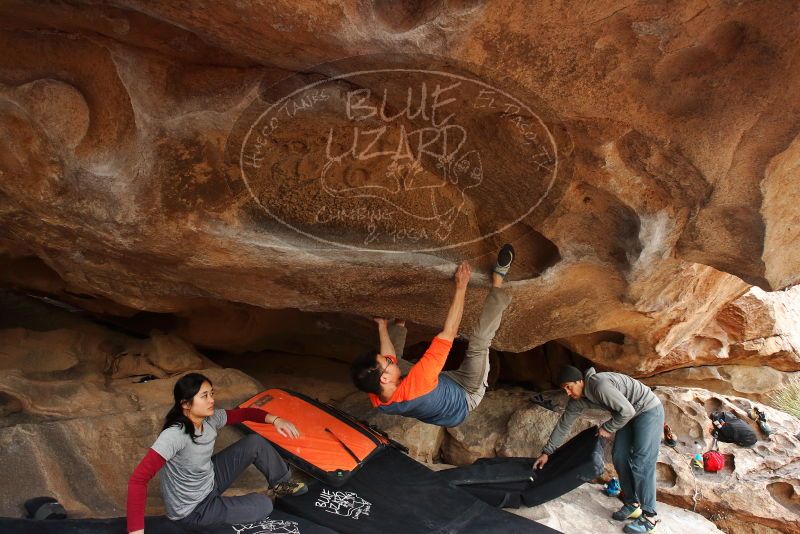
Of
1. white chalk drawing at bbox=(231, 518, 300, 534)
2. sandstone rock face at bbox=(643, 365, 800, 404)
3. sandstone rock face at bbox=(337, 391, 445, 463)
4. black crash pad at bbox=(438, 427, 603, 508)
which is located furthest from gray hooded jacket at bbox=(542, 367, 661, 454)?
sandstone rock face at bbox=(643, 365, 800, 404)

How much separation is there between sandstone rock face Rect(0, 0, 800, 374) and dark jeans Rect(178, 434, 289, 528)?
89 centimetres

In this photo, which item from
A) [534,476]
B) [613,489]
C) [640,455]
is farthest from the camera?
[613,489]

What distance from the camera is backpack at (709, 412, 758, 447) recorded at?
4.22 m

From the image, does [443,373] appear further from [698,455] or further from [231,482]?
[698,455]

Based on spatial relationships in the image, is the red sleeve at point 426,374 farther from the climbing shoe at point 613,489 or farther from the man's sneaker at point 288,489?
the climbing shoe at point 613,489

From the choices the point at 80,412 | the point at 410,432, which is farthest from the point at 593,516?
the point at 80,412

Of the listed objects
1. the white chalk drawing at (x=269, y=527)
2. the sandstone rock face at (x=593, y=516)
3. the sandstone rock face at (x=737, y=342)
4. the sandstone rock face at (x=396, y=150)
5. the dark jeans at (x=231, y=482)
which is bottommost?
the sandstone rock face at (x=593, y=516)

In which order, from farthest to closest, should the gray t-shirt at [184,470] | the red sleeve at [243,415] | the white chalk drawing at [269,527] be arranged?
the red sleeve at [243,415]
the white chalk drawing at [269,527]
the gray t-shirt at [184,470]

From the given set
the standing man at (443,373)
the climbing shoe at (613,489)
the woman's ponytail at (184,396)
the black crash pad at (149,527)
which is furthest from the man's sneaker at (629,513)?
the woman's ponytail at (184,396)

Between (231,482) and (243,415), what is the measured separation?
33cm

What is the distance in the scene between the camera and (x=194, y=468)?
254 centimetres

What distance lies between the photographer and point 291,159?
301cm

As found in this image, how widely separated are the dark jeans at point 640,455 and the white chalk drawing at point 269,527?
6.12 feet

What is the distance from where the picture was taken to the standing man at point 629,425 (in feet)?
10.5
